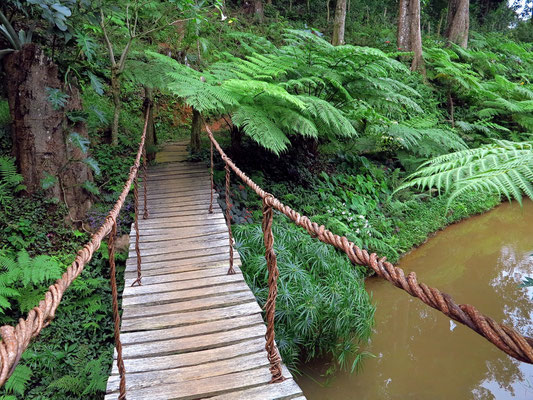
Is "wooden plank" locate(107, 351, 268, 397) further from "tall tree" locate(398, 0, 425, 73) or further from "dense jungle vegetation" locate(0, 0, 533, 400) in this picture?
"tall tree" locate(398, 0, 425, 73)

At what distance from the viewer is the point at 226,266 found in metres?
3.46

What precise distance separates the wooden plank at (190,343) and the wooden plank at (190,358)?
0.03 metres

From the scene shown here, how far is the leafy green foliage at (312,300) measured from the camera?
11.6ft

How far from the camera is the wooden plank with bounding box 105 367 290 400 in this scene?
209cm

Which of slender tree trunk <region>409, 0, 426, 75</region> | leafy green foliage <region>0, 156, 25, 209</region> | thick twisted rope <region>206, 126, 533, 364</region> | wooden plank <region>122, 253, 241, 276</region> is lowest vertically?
wooden plank <region>122, 253, 241, 276</region>

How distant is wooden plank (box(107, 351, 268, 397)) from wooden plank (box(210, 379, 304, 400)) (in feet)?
0.56

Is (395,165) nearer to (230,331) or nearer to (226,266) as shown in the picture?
(226,266)

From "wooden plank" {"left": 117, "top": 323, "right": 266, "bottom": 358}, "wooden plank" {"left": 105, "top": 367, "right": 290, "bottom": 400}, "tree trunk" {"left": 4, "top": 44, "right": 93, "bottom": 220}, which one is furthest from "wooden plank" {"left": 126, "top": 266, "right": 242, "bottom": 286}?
"tree trunk" {"left": 4, "top": 44, "right": 93, "bottom": 220}

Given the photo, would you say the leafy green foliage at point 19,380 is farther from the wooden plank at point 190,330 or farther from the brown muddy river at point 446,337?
the brown muddy river at point 446,337

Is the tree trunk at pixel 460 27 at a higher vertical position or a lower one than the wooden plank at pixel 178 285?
higher

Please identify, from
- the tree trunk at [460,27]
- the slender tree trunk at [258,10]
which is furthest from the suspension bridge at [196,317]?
the tree trunk at [460,27]

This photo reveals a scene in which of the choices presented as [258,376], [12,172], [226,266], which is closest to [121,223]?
[12,172]

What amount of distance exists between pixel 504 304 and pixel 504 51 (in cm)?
1441

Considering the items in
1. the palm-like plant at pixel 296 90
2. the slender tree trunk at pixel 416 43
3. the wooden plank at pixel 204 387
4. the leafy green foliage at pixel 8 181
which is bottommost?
the wooden plank at pixel 204 387
